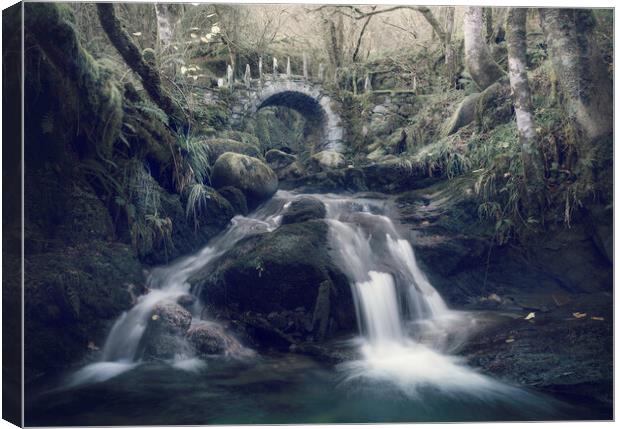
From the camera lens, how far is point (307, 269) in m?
5.62

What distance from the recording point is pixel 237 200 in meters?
6.06

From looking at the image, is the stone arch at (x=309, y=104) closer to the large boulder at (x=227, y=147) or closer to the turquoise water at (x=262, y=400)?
the large boulder at (x=227, y=147)

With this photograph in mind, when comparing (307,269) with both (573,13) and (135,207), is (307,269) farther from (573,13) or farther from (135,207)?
(573,13)

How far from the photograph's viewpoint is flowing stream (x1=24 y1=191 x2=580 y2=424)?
5.04 metres

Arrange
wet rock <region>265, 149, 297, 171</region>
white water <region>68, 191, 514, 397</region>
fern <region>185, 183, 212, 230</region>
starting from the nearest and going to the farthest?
white water <region>68, 191, 514, 397</region>
fern <region>185, 183, 212, 230</region>
wet rock <region>265, 149, 297, 171</region>

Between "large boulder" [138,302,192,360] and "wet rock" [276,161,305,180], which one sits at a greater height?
"wet rock" [276,161,305,180]

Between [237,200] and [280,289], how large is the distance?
3.70 feet

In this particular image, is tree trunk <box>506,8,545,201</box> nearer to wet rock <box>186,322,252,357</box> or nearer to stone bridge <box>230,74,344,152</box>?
stone bridge <box>230,74,344,152</box>

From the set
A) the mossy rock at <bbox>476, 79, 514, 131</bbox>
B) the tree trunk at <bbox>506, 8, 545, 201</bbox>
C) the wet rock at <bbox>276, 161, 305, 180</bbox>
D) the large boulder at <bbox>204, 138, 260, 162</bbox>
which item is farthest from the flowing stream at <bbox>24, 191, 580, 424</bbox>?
the mossy rock at <bbox>476, 79, 514, 131</bbox>

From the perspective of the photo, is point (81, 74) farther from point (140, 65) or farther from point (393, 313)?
point (393, 313)

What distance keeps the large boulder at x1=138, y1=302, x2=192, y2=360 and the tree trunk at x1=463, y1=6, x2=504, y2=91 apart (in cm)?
396

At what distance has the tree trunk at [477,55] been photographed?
6183 mm

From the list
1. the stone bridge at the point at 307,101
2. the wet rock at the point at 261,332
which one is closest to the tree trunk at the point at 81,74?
the stone bridge at the point at 307,101

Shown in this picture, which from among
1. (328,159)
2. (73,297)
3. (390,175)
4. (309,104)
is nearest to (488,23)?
(390,175)
